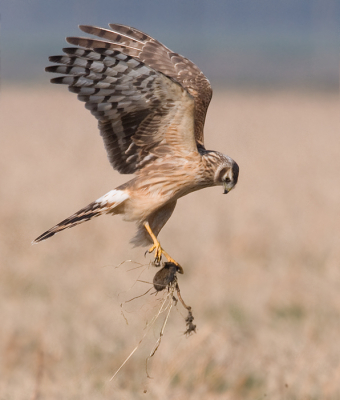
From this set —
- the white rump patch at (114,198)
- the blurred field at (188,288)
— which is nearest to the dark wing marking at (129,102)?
the white rump patch at (114,198)

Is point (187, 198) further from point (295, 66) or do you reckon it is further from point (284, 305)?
point (295, 66)

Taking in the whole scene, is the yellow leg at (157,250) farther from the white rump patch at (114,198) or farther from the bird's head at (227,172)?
the bird's head at (227,172)

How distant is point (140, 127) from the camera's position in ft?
16.4

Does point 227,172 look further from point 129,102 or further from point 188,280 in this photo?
point 188,280

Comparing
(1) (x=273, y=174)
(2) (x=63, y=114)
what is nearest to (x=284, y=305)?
(1) (x=273, y=174)

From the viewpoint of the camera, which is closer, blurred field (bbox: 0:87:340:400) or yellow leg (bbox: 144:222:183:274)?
yellow leg (bbox: 144:222:183:274)

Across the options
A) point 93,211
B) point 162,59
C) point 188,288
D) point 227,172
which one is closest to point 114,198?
point 93,211

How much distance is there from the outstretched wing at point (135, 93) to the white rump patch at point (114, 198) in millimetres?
264

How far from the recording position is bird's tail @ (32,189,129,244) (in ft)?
15.1

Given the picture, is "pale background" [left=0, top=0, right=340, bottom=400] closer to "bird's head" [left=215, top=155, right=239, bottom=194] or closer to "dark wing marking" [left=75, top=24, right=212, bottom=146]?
"bird's head" [left=215, top=155, right=239, bottom=194]

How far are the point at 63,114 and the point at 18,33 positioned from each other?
129 meters

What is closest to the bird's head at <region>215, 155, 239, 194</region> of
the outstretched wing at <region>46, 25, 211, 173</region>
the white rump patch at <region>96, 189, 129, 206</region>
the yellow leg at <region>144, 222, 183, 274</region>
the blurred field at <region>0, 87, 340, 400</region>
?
the outstretched wing at <region>46, 25, 211, 173</region>

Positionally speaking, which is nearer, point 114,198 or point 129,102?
point 129,102

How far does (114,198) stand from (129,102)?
671 mm
